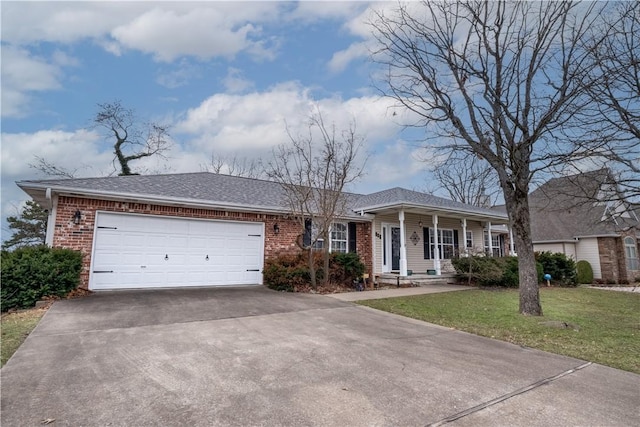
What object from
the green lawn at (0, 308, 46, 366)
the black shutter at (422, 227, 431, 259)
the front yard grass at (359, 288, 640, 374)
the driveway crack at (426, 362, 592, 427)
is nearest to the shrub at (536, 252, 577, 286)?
the front yard grass at (359, 288, 640, 374)

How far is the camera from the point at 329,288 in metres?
10.8

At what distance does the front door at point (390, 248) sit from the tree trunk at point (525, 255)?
22.3 ft

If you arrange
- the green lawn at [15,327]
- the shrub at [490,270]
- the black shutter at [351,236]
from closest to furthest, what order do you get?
the green lawn at [15,327], the shrub at [490,270], the black shutter at [351,236]

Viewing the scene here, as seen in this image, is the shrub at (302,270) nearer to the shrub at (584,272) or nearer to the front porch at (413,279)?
the front porch at (413,279)

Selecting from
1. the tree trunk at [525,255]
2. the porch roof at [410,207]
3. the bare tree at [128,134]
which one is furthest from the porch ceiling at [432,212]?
the bare tree at [128,134]

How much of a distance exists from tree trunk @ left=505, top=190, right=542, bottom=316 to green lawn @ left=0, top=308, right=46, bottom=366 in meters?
9.08

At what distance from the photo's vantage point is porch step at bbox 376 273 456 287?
510 inches

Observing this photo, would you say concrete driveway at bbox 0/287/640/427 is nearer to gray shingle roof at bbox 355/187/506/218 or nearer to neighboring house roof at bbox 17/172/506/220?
neighboring house roof at bbox 17/172/506/220

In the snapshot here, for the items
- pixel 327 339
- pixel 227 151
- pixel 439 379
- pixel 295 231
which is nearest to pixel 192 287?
pixel 295 231

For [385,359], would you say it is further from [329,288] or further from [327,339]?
[329,288]

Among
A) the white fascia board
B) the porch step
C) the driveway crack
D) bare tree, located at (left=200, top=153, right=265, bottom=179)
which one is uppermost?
bare tree, located at (left=200, top=153, right=265, bottom=179)

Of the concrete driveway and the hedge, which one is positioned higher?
the hedge

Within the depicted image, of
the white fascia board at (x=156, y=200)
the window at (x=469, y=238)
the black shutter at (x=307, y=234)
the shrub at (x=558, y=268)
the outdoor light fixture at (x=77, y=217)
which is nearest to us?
the white fascia board at (x=156, y=200)

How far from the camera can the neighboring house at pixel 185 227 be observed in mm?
8859
